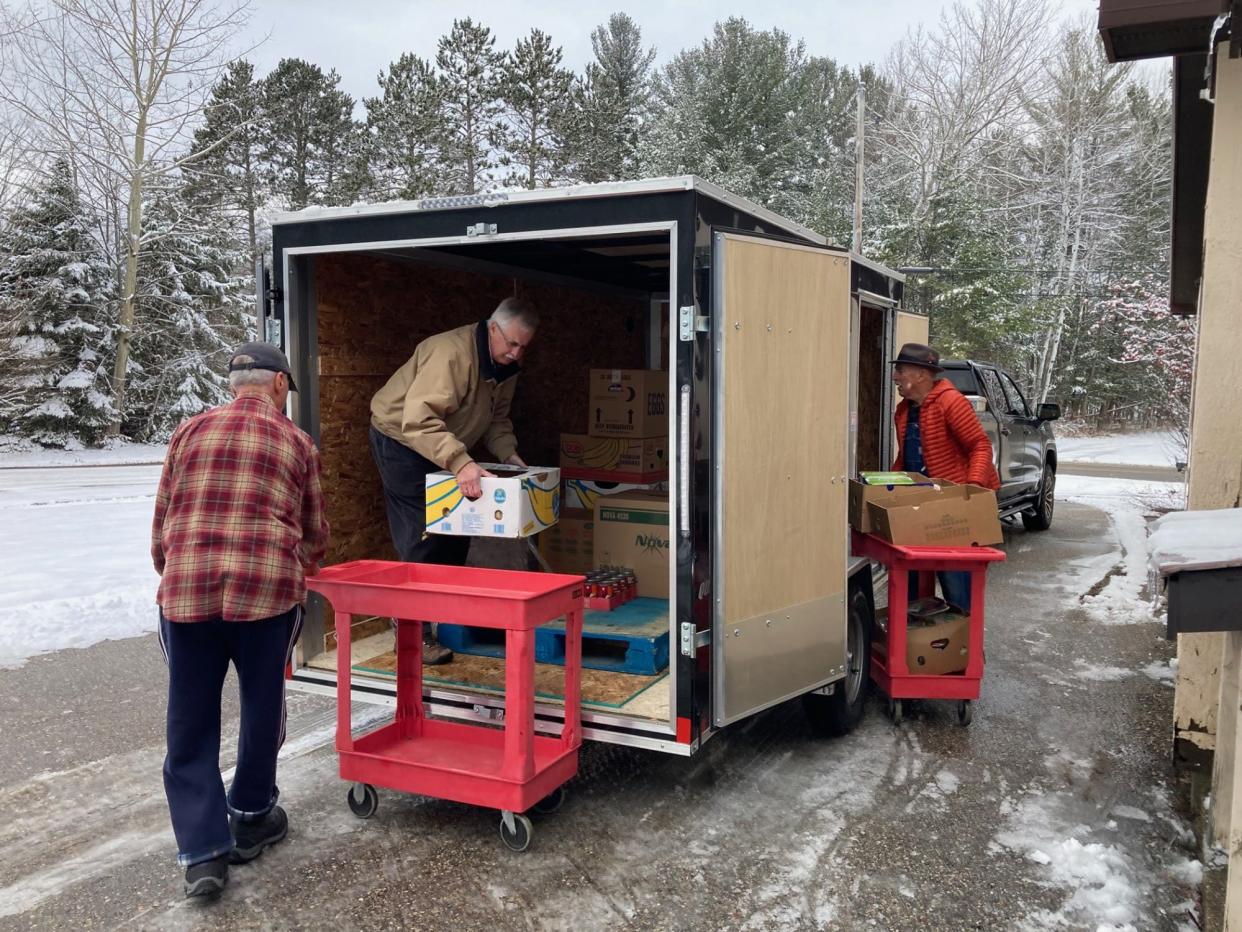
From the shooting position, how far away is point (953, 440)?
19.8ft

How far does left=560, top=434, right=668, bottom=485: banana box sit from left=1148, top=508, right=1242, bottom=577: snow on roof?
343 cm

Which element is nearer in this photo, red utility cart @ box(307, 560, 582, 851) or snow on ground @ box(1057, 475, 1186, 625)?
red utility cart @ box(307, 560, 582, 851)

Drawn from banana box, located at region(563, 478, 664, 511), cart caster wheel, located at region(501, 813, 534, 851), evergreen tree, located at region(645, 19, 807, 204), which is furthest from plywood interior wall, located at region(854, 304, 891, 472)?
evergreen tree, located at region(645, 19, 807, 204)

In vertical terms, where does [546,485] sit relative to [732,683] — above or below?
above

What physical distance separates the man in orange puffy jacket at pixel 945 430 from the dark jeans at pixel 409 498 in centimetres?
290

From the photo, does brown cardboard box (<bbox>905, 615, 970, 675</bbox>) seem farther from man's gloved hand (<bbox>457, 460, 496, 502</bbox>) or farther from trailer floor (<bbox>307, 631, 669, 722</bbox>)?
man's gloved hand (<bbox>457, 460, 496, 502</bbox>)

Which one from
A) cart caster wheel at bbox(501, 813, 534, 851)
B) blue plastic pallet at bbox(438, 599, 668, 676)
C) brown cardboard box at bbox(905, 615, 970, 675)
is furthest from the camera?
brown cardboard box at bbox(905, 615, 970, 675)

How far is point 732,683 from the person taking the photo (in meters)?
4.14

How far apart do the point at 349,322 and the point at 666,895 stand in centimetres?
335

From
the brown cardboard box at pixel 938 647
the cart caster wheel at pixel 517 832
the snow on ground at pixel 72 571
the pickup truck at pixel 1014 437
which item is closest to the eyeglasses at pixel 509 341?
the cart caster wheel at pixel 517 832

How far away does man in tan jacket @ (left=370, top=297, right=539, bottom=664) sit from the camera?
4.69m

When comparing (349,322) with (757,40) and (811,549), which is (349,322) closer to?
(811,549)

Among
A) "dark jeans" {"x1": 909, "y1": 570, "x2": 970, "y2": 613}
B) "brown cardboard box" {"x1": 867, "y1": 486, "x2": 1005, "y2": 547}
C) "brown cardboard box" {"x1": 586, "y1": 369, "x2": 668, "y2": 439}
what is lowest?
"dark jeans" {"x1": 909, "y1": 570, "x2": 970, "y2": 613}

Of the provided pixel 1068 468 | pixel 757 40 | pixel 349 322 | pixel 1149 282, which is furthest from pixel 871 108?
pixel 349 322
